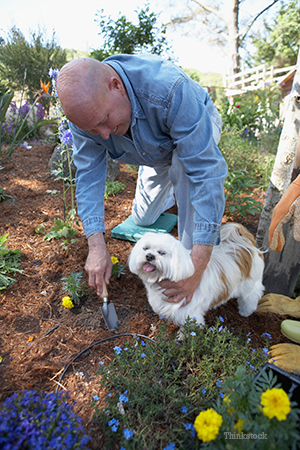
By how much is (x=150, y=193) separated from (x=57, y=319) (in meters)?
1.41

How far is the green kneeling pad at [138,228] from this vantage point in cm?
278

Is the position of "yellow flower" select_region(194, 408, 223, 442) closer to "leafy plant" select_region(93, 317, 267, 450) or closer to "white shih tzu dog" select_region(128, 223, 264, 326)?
"leafy plant" select_region(93, 317, 267, 450)

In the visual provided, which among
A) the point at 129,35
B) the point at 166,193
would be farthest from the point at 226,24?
the point at 166,193

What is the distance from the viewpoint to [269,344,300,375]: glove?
163cm

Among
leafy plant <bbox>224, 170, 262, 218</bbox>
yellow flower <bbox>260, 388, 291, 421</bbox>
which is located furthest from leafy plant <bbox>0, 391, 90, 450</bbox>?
leafy plant <bbox>224, 170, 262, 218</bbox>

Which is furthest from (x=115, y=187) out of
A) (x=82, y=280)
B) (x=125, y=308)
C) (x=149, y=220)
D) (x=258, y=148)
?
(x=258, y=148)

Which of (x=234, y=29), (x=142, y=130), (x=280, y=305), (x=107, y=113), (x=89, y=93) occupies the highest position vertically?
(x=234, y=29)

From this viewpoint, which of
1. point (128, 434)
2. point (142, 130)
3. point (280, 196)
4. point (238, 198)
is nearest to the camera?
point (128, 434)

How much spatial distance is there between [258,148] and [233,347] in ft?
15.3

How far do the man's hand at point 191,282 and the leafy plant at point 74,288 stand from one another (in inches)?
26.5

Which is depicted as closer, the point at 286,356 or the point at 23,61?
the point at 286,356

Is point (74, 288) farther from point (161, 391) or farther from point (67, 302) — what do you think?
point (161, 391)

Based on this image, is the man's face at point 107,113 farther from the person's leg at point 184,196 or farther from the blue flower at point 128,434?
the blue flower at point 128,434

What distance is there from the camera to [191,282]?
64.8 inches
